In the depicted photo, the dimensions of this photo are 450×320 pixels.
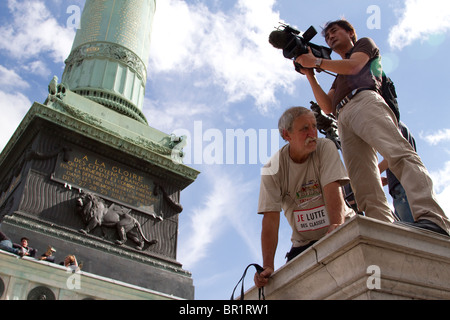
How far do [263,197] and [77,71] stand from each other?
1330 centimetres

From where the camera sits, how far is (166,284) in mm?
11102

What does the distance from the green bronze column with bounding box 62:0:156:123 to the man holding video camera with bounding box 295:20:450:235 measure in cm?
1124

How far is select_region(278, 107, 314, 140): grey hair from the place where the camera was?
327 centimetres

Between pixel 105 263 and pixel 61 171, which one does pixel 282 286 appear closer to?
pixel 105 263

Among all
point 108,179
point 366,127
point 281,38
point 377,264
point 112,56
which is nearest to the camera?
point 377,264

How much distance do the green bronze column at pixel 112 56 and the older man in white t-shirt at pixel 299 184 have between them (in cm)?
1158

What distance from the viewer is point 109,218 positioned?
11297 millimetres

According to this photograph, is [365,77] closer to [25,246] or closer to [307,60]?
[307,60]

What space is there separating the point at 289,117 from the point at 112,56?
13.0 metres

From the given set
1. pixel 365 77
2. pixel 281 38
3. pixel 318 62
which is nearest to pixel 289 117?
pixel 318 62

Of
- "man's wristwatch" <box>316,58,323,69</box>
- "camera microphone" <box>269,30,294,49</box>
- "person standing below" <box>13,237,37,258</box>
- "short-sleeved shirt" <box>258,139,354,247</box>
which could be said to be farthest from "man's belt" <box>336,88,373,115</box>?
"person standing below" <box>13,237,37,258</box>

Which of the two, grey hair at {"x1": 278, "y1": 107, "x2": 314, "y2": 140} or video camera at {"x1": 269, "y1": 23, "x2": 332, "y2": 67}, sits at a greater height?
video camera at {"x1": 269, "y1": 23, "x2": 332, "y2": 67}

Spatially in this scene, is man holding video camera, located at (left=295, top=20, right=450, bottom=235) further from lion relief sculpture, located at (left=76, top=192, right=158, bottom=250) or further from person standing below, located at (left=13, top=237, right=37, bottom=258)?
lion relief sculpture, located at (left=76, top=192, right=158, bottom=250)
